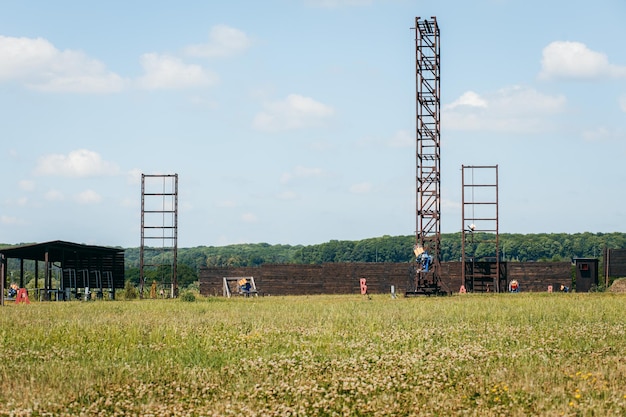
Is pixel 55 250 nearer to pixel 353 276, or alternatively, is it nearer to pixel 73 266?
pixel 73 266

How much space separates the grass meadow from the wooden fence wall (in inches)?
1495

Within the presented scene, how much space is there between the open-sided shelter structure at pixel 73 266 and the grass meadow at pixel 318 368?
91.1 feet

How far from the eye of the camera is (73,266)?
2464 inches

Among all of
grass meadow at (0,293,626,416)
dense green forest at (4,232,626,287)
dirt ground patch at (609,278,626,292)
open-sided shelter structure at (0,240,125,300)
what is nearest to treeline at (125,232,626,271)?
dense green forest at (4,232,626,287)

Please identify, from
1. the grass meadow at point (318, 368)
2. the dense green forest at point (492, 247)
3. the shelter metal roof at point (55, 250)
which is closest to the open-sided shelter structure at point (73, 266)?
the shelter metal roof at point (55, 250)

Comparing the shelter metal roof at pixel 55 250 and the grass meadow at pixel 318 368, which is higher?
the shelter metal roof at pixel 55 250

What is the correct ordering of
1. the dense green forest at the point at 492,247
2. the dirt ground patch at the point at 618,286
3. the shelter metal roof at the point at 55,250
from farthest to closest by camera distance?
the dense green forest at the point at 492,247
the dirt ground patch at the point at 618,286
the shelter metal roof at the point at 55,250

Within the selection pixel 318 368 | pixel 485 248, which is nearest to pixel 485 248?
pixel 485 248

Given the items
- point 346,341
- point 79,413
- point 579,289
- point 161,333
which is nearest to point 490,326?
point 346,341

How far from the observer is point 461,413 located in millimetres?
11328

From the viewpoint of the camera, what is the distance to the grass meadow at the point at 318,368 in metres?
Result: 11.9

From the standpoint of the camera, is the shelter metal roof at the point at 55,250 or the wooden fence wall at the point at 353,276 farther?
the wooden fence wall at the point at 353,276

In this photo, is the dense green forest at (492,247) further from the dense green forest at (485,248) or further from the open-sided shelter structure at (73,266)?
the open-sided shelter structure at (73,266)

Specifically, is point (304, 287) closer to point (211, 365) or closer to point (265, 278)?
point (265, 278)
